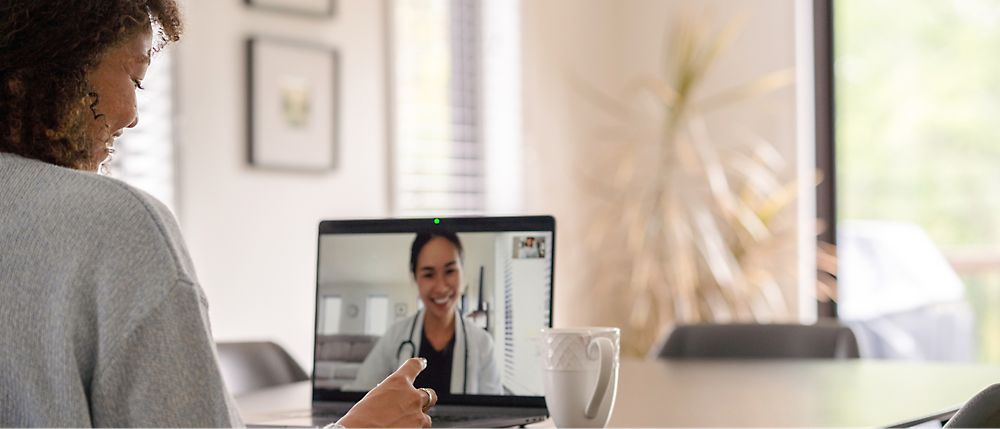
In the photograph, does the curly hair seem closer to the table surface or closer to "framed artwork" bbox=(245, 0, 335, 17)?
the table surface

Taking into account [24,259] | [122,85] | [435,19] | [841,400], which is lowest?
[841,400]

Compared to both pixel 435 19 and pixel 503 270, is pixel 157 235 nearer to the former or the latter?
pixel 503 270

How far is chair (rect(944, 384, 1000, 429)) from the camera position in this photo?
813 mm

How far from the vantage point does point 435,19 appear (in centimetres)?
371

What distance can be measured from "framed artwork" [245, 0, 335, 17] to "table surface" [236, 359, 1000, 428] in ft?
5.94

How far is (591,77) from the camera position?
4148mm

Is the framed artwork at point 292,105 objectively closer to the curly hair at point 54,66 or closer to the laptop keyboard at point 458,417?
the laptop keyboard at point 458,417

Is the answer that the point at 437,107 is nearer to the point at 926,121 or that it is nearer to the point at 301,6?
the point at 301,6

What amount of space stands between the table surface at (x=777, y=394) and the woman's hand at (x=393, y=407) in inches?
10.6

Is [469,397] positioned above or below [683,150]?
below

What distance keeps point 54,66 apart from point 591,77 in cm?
349

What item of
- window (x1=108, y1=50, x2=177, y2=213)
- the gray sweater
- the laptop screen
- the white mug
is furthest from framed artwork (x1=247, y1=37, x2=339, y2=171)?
the gray sweater

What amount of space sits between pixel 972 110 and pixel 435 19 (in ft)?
6.97

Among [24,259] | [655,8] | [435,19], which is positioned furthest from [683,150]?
[24,259]
